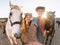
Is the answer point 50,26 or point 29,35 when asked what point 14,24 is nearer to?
point 29,35

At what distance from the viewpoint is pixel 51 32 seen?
5.98 ft

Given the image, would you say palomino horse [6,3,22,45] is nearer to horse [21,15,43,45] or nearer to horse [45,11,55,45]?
horse [21,15,43,45]

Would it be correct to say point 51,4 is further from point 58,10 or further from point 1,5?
point 1,5

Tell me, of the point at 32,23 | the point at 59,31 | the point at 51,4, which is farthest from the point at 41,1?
the point at 59,31

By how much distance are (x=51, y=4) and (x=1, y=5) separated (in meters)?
0.55

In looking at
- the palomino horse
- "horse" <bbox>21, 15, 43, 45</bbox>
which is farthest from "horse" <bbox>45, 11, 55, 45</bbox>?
the palomino horse

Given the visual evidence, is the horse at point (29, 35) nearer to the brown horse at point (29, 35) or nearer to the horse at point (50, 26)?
the brown horse at point (29, 35)

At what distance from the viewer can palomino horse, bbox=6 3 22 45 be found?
1741 millimetres

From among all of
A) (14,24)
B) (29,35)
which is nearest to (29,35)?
(29,35)

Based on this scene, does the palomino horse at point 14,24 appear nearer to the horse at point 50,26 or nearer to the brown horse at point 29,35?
the brown horse at point 29,35

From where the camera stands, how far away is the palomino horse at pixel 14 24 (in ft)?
5.71

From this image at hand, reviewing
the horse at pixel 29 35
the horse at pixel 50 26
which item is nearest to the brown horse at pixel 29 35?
the horse at pixel 29 35

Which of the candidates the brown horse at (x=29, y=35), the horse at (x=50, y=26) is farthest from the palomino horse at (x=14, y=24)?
the horse at (x=50, y=26)

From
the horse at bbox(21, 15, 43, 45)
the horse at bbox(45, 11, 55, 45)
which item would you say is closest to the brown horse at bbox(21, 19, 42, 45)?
the horse at bbox(21, 15, 43, 45)
